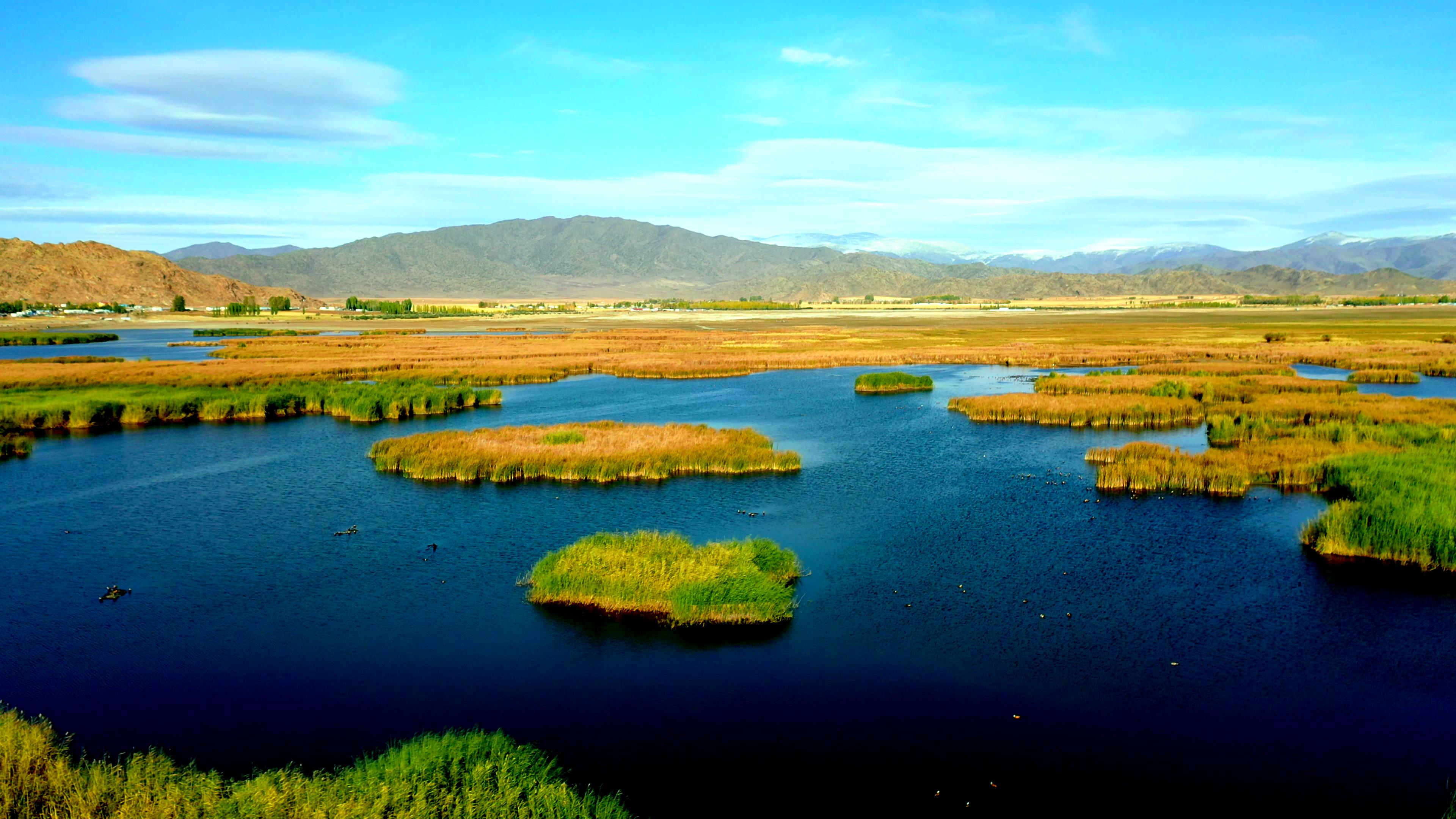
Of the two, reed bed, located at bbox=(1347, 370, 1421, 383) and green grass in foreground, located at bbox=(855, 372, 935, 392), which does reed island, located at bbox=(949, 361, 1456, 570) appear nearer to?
reed bed, located at bbox=(1347, 370, 1421, 383)

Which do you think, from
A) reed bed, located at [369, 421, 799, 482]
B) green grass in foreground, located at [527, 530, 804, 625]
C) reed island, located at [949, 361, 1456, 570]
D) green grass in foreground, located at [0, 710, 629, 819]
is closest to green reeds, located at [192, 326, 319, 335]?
reed bed, located at [369, 421, 799, 482]

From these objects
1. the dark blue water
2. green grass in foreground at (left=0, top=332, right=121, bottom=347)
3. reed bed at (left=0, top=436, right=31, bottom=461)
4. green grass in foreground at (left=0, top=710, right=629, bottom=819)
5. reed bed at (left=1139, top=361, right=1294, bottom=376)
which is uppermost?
green grass in foreground at (left=0, top=332, right=121, bottom=347)

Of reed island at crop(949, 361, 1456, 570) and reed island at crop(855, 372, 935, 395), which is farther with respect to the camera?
reed island at crop(855, 372, 935, 395)

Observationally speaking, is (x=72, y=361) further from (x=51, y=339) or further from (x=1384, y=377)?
(x=1384, y=377)

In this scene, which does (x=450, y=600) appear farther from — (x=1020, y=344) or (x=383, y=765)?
(x=1020, y=344)

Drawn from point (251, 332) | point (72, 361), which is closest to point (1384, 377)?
point (72, 361)

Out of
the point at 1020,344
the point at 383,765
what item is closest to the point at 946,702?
the point at 383,765

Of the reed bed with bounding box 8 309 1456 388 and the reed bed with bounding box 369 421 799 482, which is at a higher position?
the reed bed with bounding box 8 309 1456 388
